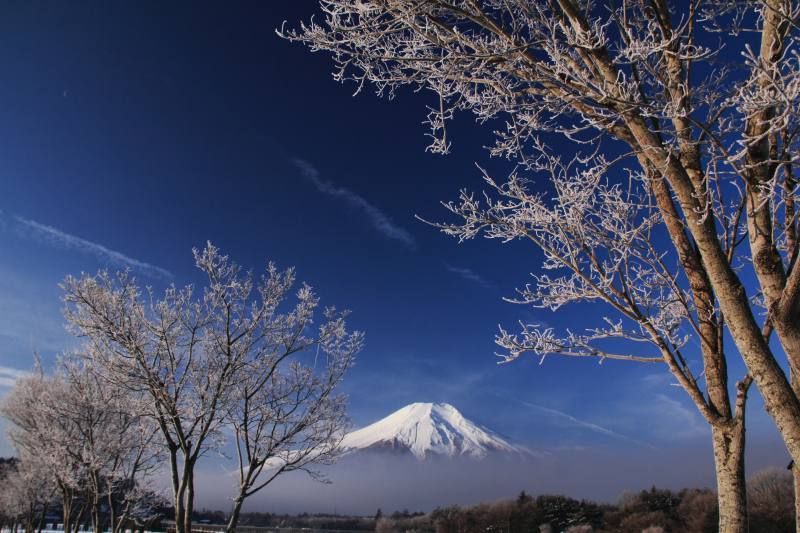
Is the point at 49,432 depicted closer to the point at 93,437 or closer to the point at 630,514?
the point at 93,437

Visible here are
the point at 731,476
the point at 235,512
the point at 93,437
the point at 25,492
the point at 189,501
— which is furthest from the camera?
the point at 25,492

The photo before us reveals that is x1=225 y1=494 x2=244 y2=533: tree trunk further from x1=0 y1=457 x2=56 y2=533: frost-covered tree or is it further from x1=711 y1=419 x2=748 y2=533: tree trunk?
x1=0 y1=457 x2=56 y2=533: frost-covered tree

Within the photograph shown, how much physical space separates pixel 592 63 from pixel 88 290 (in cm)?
964

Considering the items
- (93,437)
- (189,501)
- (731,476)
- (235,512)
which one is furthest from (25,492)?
(731,476)

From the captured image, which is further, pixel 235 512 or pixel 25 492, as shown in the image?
pixel 25 492

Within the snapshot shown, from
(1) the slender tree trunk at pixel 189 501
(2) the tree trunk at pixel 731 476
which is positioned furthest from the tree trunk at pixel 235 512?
(2) the tree trunk at pixel 731 476

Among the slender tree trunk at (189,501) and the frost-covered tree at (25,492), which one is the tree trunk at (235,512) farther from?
the frost-covered tree at (25,492)

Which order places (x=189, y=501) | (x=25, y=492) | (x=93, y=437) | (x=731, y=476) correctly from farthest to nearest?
(x=25, y=492) → (x=93, y=437) → (x=189, y=501) → (x=731, y=476)

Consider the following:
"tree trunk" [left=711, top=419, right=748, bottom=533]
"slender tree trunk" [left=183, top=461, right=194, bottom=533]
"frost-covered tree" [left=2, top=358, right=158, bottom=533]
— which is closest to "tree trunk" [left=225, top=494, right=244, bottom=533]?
"slender tree trunk" [left=183, top=461, right=194, bottom=533]

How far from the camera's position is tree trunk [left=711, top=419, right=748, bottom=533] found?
141 inches

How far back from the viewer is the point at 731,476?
3.67 meters

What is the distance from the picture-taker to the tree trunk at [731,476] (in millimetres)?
3586

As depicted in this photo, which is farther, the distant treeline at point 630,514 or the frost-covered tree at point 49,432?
the distant treeline at point 630,514

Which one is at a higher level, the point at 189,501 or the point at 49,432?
the point at 49,432
